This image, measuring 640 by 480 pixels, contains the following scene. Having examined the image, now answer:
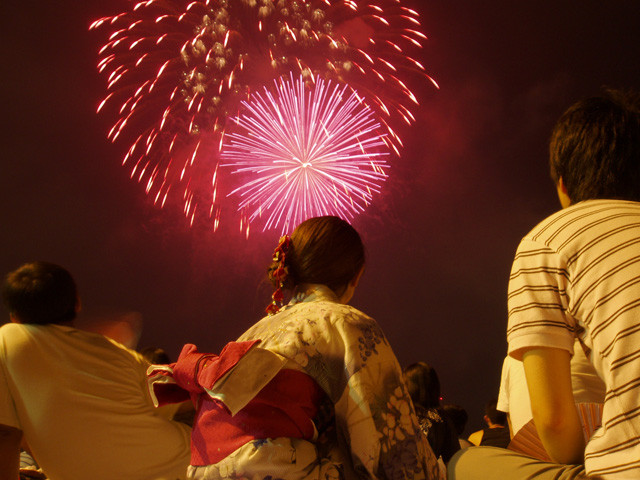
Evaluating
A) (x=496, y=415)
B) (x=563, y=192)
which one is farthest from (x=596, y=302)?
(x=496, y=415)

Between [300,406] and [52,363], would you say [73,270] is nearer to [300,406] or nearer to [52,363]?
[52,363]

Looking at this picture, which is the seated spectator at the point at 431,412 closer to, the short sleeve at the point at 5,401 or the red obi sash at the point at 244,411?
the red obi sash at the point at 244,411

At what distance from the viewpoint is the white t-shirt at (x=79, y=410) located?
6.91 feet

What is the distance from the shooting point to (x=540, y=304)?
3.60 ft

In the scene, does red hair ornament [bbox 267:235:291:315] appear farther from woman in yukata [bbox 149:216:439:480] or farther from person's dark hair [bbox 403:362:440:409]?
person's dark hair [bbox 403:362:440:409]

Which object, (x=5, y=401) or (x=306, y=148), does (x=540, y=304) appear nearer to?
(x=5, y=401)

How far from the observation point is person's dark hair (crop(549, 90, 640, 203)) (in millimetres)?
1241

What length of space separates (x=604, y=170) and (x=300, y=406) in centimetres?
87

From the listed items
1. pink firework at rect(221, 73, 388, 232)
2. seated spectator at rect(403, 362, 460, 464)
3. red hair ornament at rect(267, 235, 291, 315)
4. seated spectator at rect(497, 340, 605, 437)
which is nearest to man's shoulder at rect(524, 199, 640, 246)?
seated spectator at rect(497, 340, 605, 437)

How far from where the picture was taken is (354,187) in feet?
24.7

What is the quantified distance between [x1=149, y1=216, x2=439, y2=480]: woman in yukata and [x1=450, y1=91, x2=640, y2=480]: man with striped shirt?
0.75ft

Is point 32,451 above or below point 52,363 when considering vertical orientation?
below

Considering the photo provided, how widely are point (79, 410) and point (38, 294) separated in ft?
1.59

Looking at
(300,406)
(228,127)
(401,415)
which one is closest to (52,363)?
(300,406)
